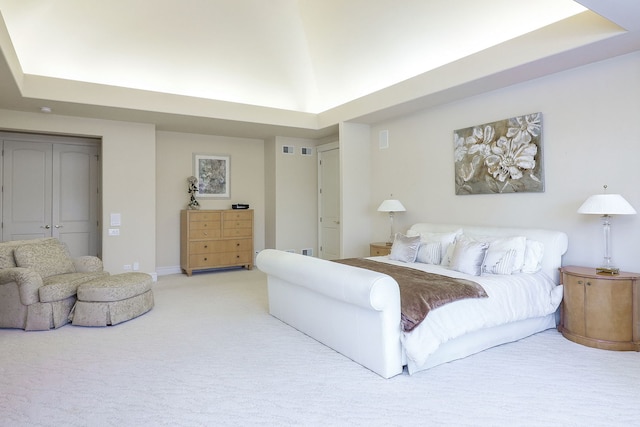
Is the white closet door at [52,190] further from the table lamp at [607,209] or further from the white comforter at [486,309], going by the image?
the table lamp at [607,209]

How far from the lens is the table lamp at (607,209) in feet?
10.6

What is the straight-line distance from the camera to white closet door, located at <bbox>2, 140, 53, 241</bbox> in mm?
5898

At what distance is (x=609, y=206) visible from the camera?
3.25 m

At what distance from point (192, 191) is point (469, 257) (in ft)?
16.9

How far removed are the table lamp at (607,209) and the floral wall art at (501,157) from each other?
Answer: 0.74 m

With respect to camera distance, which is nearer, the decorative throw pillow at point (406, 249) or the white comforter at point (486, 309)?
the white comforter at point (486, 309)

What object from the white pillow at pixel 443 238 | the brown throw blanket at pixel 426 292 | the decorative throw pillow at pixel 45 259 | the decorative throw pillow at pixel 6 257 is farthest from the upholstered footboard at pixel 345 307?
the decorative throw pillow at pixel 6 257

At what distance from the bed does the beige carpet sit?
0.12m

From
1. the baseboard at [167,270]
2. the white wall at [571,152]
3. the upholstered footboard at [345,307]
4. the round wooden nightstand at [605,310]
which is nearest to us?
the upholstered footboard at [345,307]

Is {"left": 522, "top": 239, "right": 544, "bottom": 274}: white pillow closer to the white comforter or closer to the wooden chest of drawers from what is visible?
the white comforter

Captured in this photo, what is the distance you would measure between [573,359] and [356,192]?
A: 388 centimetres

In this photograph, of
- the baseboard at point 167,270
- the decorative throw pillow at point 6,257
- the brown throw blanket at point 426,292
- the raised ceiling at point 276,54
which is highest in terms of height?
the raised ceiling at point 276,54

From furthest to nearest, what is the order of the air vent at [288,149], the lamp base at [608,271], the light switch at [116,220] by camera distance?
the air vent at [288,149] → the light switch at [116,220] → the lamp base at [608,271]

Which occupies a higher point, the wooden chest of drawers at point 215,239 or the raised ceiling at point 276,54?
the raised ceiling at point 276,54
